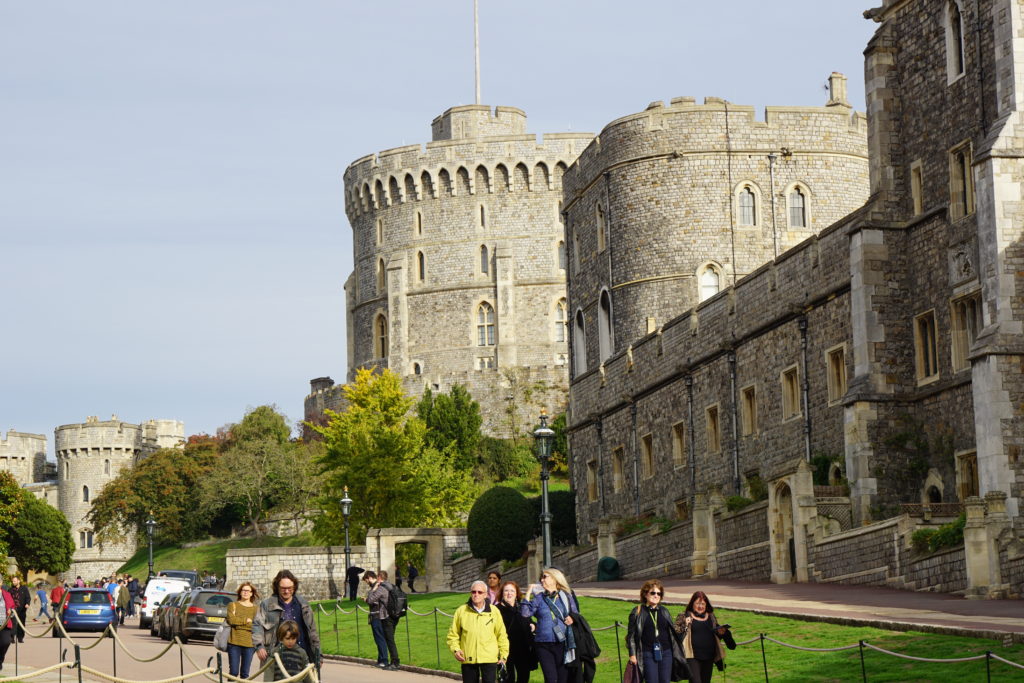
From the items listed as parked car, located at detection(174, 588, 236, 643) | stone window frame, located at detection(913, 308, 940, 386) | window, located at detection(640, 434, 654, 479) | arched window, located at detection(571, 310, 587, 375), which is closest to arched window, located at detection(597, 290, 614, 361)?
arched window, located at detection(571, 310, 587, 375)

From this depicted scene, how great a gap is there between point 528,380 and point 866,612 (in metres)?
61.3

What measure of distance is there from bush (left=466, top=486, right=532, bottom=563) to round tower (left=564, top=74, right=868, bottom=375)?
17.9ft

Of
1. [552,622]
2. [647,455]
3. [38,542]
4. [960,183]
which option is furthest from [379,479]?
[552,622]

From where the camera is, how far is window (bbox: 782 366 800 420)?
118 ft

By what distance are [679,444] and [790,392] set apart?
23.6 feet

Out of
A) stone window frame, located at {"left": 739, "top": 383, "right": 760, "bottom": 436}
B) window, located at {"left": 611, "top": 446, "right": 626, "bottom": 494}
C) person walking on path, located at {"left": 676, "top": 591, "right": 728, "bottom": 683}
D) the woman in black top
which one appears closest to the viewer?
person walking on path, located at {"left": 676, "top": 591, "right": 728, "bottom": 683}

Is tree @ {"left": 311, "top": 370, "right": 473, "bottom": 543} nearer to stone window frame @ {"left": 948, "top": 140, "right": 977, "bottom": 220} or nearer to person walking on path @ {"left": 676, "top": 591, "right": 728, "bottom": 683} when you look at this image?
stone window frame @ {"left": 948, "top": 140, "right": 977, "bottom": 220}

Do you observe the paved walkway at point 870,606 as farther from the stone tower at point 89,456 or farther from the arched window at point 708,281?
the stone tower at point 89,456

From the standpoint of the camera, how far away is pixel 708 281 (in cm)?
4862

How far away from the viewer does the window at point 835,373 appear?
33.5 metres

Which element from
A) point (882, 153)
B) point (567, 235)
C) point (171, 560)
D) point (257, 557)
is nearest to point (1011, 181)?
point (882, 153)

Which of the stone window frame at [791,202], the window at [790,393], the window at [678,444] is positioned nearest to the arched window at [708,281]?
the stone window frame at [791,202]

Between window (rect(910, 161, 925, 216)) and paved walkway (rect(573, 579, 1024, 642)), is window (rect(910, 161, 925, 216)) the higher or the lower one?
the higher one

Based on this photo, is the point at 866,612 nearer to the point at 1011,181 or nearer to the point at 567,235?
the point at 1011,181
